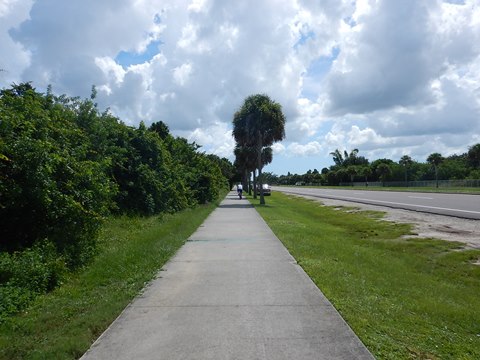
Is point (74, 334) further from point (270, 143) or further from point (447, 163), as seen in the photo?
point (447, 163)

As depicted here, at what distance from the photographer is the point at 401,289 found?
8023mm

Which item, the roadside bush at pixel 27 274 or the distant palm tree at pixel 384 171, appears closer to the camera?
the roadside bush at pixel 27 274

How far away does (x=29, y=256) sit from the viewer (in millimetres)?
7332

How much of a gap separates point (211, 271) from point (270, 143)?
2786 cm

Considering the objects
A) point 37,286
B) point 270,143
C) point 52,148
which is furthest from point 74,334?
point 270,143

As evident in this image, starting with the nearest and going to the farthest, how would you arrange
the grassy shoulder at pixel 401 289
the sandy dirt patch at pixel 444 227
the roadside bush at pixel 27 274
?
the grassy shoulder at pixel 401 289 → the roadside bush at pixel 27 274 → the sandy dirt patch at pixel 444 227

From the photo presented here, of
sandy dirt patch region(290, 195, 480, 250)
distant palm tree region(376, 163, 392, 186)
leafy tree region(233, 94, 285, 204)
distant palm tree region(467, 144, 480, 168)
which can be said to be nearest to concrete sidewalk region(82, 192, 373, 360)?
sandy dirt patch region(290, 195, 480, 250)

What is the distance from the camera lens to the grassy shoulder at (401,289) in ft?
17.1

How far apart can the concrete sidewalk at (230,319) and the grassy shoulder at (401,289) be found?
0.35 meters

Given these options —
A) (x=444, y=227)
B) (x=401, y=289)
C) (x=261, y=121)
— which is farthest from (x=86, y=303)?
(x=261, y=121)

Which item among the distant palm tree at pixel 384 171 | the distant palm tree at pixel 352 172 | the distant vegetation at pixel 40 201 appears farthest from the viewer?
the distant palm tree at pixel 352 172

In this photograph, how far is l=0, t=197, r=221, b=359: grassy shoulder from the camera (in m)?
5.03

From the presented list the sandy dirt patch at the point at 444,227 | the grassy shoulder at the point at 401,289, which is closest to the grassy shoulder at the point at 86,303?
the grassy shoulder at the point at 401,289

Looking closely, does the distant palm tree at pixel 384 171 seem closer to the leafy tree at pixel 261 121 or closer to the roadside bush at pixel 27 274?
the leafy tree at pixel 261 121
